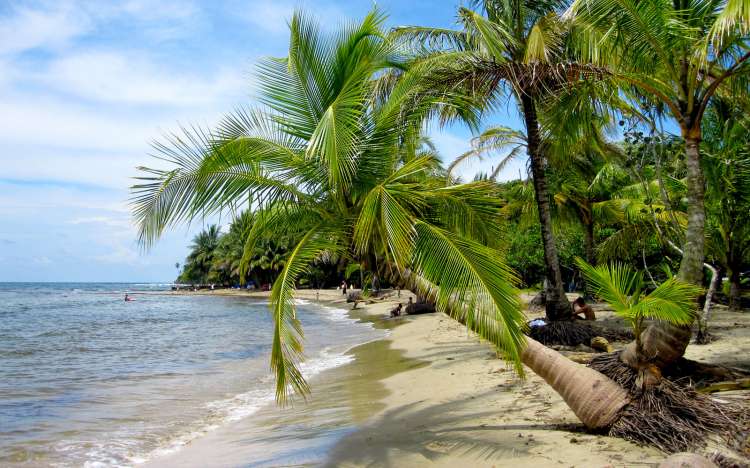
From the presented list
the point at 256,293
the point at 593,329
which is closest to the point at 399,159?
the point at 593,329

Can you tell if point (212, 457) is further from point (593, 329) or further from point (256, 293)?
point (256, 293)

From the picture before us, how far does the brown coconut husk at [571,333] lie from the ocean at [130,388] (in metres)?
4.67

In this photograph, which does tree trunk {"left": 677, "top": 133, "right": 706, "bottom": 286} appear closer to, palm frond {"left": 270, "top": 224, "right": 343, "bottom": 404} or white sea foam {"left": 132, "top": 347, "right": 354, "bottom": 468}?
palm frond {"left": 270, "top": 224, "right": 343, "bottom": 404}

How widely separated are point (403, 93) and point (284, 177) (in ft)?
5.49

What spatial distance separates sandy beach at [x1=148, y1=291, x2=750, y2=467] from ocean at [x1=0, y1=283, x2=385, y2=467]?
2.23 feet

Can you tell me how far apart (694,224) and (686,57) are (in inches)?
71.1

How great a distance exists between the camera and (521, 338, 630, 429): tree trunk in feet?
15.3

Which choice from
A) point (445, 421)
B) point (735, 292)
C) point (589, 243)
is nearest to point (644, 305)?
point (445, 421)

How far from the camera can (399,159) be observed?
7.07 meters

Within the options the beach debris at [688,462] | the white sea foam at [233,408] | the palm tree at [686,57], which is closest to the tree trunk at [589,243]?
the white sea foam at [233,408]

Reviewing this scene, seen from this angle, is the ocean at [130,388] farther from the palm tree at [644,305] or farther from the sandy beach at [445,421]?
the palm tree at [644,305]

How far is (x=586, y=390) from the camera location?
15.9 feet

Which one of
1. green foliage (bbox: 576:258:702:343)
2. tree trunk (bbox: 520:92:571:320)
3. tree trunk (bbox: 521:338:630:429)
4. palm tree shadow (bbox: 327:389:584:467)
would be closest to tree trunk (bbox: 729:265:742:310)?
tree trunk (bbox: 520:92:571:320)

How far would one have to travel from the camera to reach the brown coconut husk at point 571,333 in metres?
9.57
